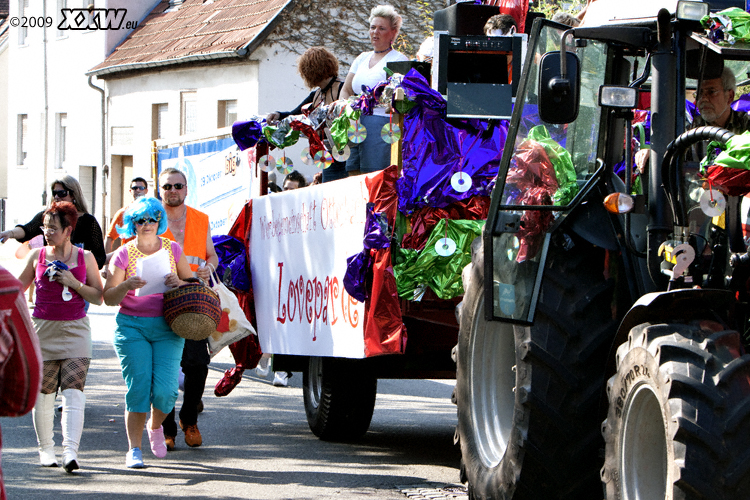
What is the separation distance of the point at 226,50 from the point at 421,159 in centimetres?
1840

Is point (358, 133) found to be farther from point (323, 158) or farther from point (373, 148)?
point (323, 158)

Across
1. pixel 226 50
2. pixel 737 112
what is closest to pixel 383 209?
pixel 737 112

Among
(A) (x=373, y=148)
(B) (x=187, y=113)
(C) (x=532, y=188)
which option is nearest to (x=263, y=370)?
(A) (x=373, y=148)

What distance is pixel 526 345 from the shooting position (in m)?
4.77

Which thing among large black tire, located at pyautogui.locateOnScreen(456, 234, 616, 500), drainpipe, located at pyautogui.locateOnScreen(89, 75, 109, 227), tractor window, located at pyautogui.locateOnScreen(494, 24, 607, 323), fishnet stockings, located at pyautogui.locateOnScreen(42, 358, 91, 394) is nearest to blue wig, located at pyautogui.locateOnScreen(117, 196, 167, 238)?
fishnet stockings, located at pyautogui.locateOnScreen(42, 358, 91, 394)

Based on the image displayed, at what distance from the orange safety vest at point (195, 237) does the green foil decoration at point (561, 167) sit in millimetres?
3658

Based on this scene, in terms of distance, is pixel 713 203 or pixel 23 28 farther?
pixel 23 28

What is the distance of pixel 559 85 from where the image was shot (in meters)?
4.34

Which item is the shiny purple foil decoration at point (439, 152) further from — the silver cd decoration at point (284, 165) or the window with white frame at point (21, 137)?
the window with white frame at point (21, 137)

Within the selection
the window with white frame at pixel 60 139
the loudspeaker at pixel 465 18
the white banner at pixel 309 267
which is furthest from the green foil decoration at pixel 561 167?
the window with white frame at pixel 60 139

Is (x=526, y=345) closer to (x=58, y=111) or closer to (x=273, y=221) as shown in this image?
(x=273, y=221)

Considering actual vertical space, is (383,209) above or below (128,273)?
above

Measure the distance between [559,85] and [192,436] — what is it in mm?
4802

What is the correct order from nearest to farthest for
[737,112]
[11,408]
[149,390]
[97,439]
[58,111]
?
[11,408] → [737,112] → [149,390] → [97,439] → [58,111]
